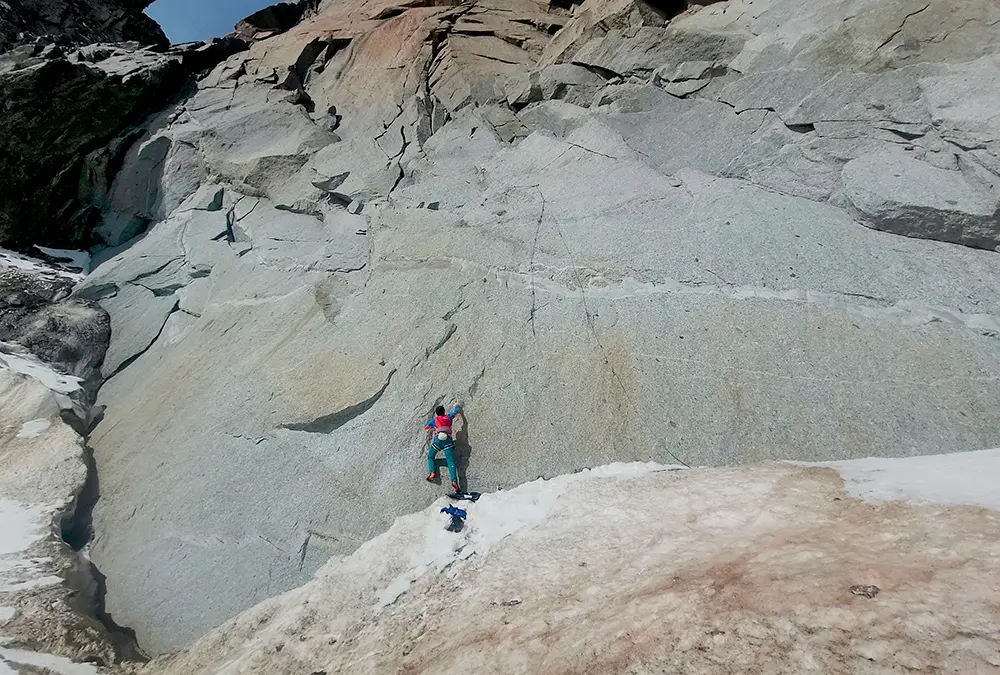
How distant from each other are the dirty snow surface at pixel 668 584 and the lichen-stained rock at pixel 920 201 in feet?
14.7

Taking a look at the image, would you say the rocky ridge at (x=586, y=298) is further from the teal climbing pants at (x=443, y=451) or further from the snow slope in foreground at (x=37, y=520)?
the snow slope in foreground at (x=37, y=520)

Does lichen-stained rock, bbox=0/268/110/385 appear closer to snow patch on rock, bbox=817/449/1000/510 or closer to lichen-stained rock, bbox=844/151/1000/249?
snow patch on rock, bbox=817/449/1000/510

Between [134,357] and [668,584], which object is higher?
[134,357]

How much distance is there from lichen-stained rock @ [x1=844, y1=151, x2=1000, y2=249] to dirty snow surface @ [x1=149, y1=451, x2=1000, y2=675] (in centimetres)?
448

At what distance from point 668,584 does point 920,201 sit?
842cm

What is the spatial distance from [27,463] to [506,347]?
10218 mm

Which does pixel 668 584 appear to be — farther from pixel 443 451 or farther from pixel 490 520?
pixel 443 451

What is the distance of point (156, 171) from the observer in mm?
20641

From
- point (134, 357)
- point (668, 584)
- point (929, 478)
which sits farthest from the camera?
point (134, 357)

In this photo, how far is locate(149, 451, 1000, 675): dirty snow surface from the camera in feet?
12.5

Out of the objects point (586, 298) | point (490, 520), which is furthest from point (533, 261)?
point (490, 520)

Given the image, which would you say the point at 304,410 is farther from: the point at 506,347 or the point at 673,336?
the point at 673,336

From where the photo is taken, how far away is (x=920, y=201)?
9.35 meters

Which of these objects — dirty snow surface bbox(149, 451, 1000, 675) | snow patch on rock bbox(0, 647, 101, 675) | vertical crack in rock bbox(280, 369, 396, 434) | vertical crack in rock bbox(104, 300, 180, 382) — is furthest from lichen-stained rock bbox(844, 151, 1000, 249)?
vertical crack in rock bbox(104, 300, 180, 382)
